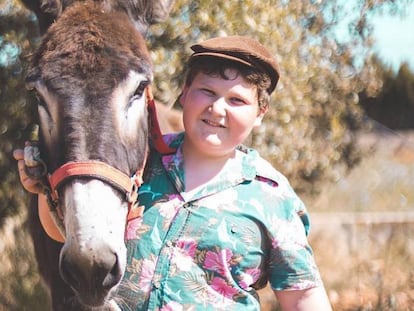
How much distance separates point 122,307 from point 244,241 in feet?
1.53

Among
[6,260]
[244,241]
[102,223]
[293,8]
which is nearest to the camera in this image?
[102,223]

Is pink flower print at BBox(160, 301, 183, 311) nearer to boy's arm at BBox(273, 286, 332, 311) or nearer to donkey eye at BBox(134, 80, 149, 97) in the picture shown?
boy's arm at BBox(273, 286, 332, 311)

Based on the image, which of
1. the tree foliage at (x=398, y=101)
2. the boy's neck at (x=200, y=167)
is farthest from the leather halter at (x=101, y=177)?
the tree foliage at (x=398, y=101)

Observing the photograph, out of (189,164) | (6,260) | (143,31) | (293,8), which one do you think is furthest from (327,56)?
(189,164)

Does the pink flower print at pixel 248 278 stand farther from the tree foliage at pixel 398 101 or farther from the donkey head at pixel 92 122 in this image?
the tree foliage at pixel 398 101

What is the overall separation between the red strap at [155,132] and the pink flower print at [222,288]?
50 centimetres

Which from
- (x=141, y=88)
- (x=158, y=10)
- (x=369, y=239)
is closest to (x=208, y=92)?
(x=141, y=88)

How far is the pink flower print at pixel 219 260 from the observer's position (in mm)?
2340

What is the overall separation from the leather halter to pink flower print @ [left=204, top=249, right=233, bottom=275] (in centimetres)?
28

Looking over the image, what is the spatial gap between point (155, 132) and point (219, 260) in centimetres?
57

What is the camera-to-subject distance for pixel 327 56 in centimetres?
761

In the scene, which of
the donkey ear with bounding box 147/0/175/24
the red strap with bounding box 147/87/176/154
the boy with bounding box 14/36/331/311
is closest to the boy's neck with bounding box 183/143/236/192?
the boy with bounding box 14/36/331/311

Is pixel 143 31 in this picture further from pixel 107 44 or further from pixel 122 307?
pixel 122 307

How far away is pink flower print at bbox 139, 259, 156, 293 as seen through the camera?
7.70 ft
